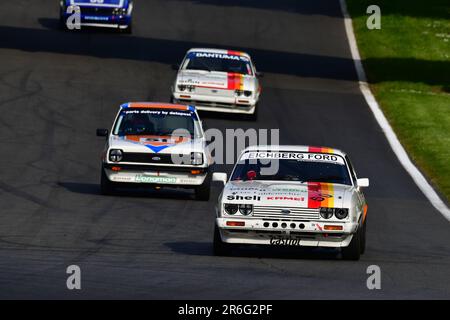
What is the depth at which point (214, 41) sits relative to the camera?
42.7 m

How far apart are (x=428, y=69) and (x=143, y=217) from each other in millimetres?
21861

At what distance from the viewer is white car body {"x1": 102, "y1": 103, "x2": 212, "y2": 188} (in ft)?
69.3

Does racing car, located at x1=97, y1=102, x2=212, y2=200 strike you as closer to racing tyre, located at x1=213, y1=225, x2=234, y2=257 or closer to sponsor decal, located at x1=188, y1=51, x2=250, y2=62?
racing tyre, located at x1=213, y1=225, x2=234, y2=257

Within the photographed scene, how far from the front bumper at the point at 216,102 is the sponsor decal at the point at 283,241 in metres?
15.2

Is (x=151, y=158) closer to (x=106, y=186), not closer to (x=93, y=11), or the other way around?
(x=106, y=186)

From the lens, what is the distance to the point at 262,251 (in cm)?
1659

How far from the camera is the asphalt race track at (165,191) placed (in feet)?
45.1

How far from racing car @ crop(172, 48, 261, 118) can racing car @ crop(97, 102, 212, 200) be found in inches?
321

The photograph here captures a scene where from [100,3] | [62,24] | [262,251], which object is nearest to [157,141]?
[262,251]

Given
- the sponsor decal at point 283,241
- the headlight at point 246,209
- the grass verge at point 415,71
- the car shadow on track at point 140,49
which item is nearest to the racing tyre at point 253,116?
the grass verge at point 415,71

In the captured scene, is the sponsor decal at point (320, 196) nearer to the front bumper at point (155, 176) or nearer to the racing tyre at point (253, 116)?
the front bumper at point (155, 176)
